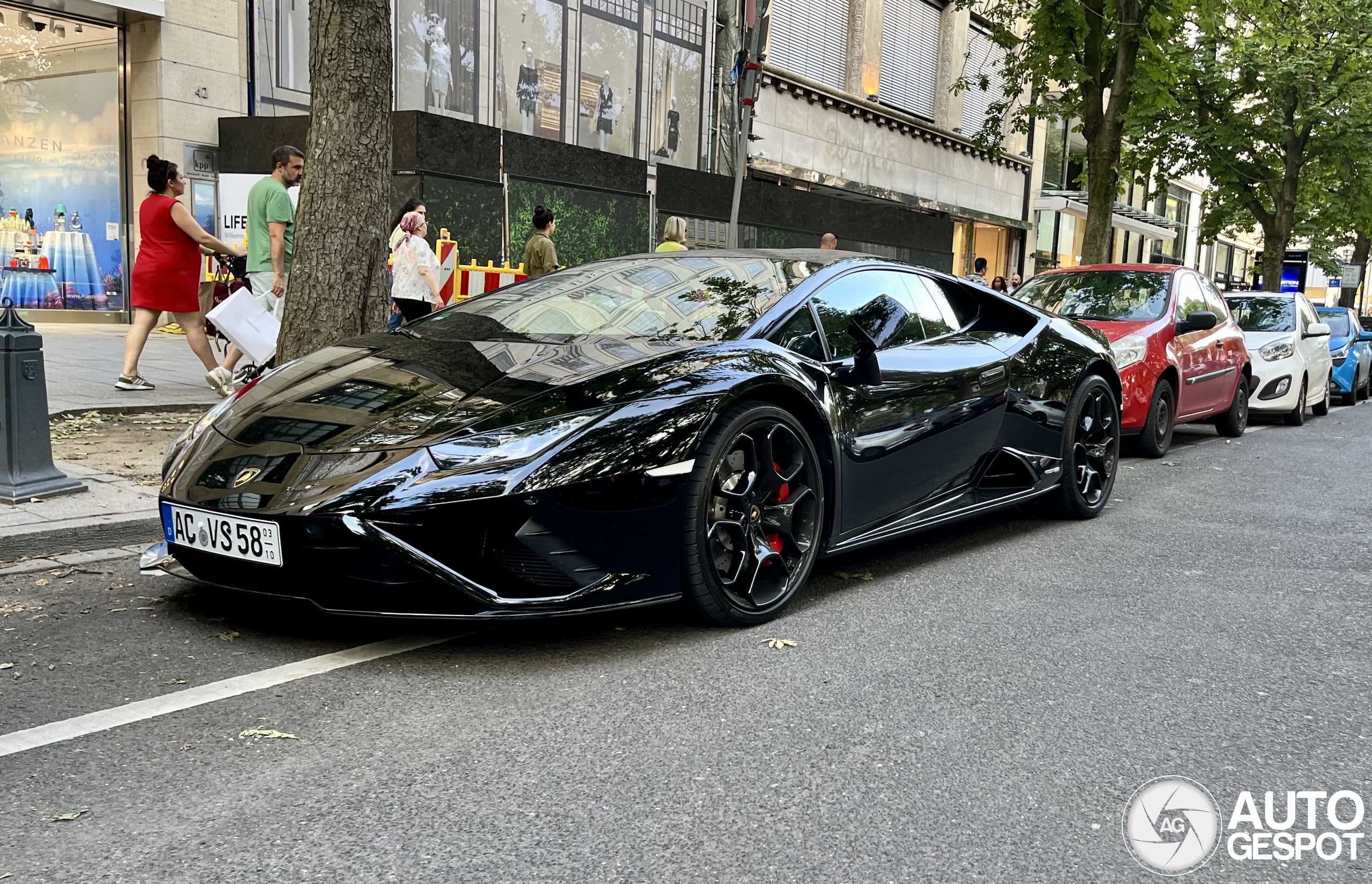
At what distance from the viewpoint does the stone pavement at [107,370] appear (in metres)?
7.86

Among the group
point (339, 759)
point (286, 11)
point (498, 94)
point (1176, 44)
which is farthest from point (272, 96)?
point (1176, 44)

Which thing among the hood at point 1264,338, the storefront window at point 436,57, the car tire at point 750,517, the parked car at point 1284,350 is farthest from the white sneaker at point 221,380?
the hood at point 1264,338

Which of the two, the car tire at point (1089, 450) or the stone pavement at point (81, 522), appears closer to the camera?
the stone pavement at point (81, 522)

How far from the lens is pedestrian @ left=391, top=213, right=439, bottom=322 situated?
30.9 ft

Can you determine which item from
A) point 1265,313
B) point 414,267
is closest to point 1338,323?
point 1265,313

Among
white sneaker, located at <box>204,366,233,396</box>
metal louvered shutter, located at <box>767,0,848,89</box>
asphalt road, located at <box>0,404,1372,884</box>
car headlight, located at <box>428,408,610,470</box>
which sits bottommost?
asphalt road, located at <box>0,404,1372,884</box>

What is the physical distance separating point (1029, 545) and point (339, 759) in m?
3.69

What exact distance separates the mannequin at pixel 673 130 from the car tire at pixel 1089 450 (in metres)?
14.5

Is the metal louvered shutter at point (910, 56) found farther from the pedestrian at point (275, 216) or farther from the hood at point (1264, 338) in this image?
the pedestrian at point (275, 216)

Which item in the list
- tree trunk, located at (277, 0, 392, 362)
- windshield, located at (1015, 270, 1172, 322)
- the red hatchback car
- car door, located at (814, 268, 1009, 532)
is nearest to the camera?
car door, located at (814, 268, 1009, 532)

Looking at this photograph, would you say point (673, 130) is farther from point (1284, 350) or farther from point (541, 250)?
point (1284, 350)

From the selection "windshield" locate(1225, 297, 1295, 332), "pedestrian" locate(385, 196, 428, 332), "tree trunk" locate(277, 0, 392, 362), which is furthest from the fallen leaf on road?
"windshield" locate(1225, 297, 1295, 332)

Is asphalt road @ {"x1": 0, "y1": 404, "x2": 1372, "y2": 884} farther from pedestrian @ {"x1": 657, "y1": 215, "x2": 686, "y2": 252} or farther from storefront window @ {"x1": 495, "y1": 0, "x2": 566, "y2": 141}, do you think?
storefront window @ {"x1": 495, "y1": 0, "x2": 566, "y2": 141}

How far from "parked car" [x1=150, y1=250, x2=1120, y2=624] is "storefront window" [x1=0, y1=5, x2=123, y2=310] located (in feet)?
34.3
